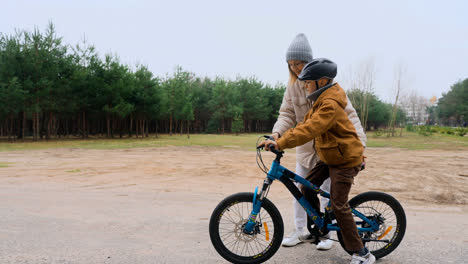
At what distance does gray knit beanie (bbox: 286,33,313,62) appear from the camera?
315 centimetres

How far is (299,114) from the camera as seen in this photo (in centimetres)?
337

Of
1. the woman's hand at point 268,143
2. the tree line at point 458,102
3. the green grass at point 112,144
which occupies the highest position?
the tree line at point 458,102

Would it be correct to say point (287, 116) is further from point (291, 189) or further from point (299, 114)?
point (291, 189)

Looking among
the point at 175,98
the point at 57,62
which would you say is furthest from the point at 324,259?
the point at 175,98

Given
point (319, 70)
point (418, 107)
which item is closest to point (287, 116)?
point (319, 70)

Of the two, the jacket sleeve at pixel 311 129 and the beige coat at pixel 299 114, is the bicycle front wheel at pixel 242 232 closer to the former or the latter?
the jacket sleeve at pixel 311 129

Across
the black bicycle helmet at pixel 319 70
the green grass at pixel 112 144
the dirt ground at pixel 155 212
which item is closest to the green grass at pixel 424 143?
the green grass at pixel 112 144

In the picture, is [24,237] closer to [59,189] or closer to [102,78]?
[59,189]

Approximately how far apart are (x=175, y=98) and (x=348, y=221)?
3510 cm

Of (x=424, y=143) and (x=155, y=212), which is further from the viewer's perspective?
(x=424, y=143)

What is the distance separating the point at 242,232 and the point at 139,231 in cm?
162

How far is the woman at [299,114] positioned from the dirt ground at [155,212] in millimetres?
200

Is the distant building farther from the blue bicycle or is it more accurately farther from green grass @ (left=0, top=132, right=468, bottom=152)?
the blue bicycle

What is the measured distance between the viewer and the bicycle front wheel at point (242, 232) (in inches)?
112
